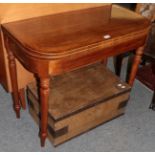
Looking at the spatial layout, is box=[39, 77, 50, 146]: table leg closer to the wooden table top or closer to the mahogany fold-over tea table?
the mahogany fold-over tea table

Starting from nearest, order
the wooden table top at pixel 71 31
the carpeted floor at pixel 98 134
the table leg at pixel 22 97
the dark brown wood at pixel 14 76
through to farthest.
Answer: the wooden table top at pixel 71 31 → the dark brown wood at pixel 14 76 → the carpeted floor at pixel 98 134 → the table leg at pixel 22 97

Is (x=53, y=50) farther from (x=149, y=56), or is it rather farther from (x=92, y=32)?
(x=149, y=56)

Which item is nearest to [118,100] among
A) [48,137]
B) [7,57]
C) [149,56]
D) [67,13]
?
[149,56]

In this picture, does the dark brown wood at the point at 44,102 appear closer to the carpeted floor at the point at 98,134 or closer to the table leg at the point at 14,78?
the carpeted floor at the point at 98,134

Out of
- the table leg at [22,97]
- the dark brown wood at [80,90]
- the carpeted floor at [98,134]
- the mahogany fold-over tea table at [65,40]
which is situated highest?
the mahogany fold-over tea table at [65,40]

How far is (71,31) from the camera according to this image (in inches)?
49.4

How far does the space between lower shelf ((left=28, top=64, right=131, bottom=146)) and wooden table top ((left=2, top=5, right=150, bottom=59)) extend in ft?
1.30

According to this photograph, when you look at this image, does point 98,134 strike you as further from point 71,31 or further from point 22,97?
point 71,31

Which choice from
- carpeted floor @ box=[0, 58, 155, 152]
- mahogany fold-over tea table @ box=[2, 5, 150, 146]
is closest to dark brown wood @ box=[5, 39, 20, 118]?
mahogany fold-over tea table @ box=[2, 5, 150, 146]

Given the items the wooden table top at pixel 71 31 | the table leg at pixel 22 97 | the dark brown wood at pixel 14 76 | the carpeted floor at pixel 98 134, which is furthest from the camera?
the table leg at pixel 22 97

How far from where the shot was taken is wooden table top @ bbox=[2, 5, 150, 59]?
3.62ft

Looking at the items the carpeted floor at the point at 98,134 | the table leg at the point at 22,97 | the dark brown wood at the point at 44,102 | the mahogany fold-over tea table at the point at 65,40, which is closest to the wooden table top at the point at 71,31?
the mahogany fold-over tea table at the point at 65,40

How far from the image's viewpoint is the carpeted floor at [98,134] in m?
1.52

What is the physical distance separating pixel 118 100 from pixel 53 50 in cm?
69
